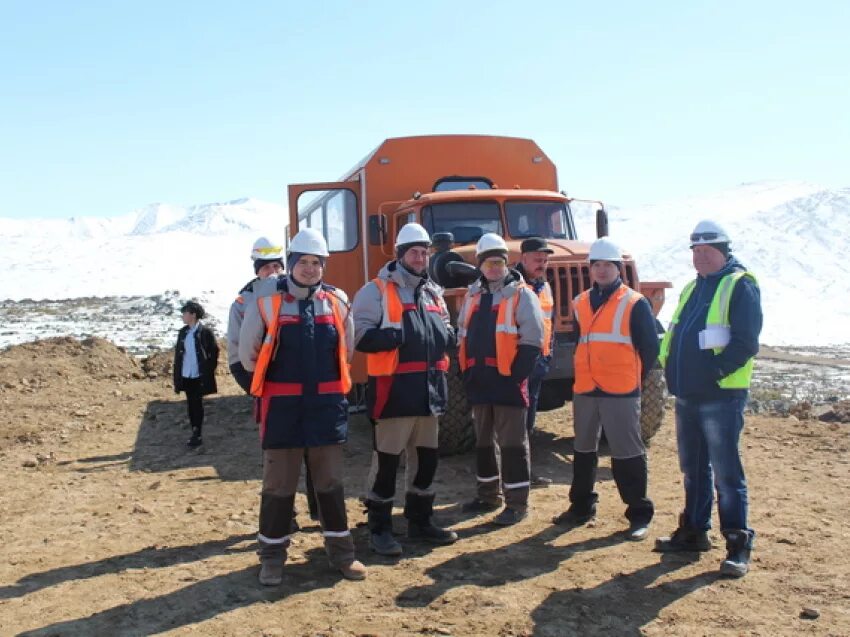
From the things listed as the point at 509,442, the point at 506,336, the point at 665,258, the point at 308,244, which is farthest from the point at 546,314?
the point at 665,258

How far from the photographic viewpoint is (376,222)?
27.8 ft

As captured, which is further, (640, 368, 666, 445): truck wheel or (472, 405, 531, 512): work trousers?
(640, 368, 666, 445): truck wheel

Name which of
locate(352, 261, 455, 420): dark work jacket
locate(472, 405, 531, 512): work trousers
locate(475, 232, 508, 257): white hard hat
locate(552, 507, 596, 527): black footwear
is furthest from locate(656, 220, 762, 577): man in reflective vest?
locate(352, 261, 455, 420): dark work jacket

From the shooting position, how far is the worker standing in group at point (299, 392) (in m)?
4.34

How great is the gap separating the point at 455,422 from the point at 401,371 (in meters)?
2.34

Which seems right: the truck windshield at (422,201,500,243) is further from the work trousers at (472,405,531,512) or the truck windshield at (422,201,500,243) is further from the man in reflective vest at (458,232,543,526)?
the work trousers at (472,405,531,512)

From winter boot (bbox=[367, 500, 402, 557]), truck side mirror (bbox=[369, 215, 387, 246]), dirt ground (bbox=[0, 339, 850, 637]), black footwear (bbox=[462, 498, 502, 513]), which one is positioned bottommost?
dirt ground (bbox=[0, 339, 850, 637])

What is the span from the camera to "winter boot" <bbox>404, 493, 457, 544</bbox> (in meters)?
5.17

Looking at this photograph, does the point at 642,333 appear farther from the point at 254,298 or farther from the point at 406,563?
the point at 254,298

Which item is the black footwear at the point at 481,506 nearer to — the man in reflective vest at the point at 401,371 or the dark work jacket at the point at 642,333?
the man in reflective vest at the point at 401,371

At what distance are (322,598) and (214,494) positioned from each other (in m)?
2.63

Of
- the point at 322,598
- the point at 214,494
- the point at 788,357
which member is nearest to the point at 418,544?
the point at 322,598

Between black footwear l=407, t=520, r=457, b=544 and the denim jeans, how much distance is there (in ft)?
4.81

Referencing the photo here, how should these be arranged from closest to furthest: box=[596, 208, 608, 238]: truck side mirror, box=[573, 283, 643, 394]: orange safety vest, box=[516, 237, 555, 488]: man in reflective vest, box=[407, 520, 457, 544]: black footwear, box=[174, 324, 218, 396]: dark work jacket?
box=[407, 520, 457, 544]: black footwear
box=[573, 283, 643, 394]: orange safety vest
box=[516, 237, 555, 488]: man in reflective vest
box=[174, 324, 218, 396]: dark work jacket
box=[596, 208, 608, 238]: truck side mirror
